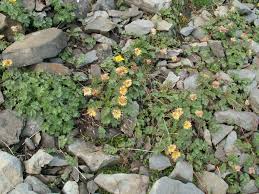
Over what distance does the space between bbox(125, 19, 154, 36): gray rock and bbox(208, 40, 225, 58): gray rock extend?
0.83 metres

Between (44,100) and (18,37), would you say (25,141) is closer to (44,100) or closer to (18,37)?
(44,100)

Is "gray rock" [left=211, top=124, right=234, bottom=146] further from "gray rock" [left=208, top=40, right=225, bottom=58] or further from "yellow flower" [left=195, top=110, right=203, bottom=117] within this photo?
"gray rock" [left=208, top=40, right=225, bottom=58]

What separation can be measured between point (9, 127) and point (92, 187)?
3.46ft

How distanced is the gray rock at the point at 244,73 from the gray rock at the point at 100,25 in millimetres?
1636

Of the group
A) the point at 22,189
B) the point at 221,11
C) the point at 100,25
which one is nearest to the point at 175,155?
the point at 22,189

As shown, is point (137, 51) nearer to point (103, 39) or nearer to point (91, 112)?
point (103, 39)

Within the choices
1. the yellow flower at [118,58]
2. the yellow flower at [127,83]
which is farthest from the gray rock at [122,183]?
the yellow flower at [118,58]

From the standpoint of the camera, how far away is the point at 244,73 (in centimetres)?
545

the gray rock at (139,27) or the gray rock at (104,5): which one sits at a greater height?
the gray rock at (104,5)

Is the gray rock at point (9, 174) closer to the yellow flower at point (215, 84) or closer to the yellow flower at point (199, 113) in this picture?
the yellow flower at point (199, 113)

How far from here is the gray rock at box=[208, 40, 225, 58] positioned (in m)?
5.67

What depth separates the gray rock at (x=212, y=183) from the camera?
178 inches

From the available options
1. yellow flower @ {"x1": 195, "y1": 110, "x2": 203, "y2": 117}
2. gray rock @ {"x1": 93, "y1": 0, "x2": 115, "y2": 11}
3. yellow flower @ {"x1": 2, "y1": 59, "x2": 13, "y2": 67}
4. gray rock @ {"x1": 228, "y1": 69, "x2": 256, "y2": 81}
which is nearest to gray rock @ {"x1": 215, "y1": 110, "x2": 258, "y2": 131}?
yellow flower @ {"x1": 195, "y1": 110, "x2": 203, "y2": 117}

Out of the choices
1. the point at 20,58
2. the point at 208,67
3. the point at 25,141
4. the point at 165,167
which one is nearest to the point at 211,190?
the point at 165,167
